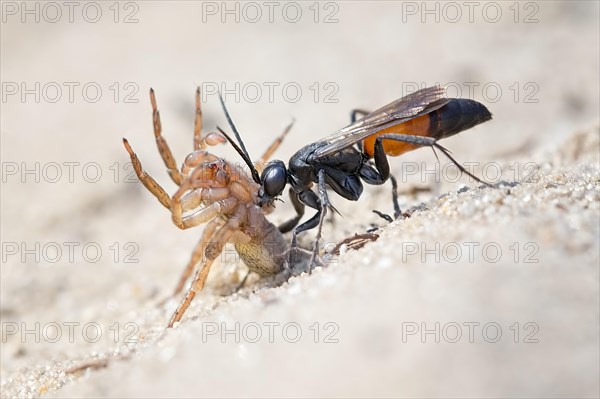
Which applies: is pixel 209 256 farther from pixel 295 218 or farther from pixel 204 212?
pixel 295 218

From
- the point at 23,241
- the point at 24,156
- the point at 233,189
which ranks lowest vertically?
the point at 23,241

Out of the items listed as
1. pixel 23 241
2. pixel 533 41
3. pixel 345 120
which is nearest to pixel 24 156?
pixel 23 241

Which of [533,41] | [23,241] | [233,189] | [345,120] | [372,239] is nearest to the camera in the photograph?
[372,239]

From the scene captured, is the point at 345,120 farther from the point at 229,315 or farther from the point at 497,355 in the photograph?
the point at 497,355

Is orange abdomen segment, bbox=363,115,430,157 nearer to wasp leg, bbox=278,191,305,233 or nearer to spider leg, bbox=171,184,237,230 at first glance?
wasp leg, bbox=278,191,305,233

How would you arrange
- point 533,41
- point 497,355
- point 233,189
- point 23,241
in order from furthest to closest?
point 533,41
point 23,241
point 233,189
point 497,355

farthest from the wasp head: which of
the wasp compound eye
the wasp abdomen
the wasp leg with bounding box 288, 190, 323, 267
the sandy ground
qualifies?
the wasp abdomen
